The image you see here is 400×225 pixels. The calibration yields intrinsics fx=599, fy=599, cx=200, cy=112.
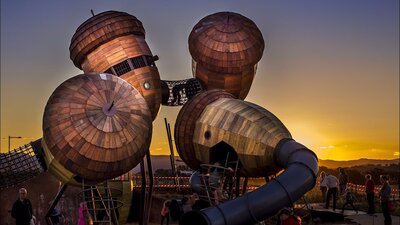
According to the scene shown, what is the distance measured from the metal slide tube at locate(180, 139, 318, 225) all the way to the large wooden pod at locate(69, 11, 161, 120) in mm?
7631

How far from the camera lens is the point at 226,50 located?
2842 cm

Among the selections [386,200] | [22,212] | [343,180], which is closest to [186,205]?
[22,212]

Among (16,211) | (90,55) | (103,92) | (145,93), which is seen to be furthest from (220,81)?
(16,211)

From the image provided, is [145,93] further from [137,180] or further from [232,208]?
[137,180]

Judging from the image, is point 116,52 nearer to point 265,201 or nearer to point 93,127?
point 93,127

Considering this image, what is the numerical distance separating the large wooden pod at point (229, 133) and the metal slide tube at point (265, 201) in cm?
197

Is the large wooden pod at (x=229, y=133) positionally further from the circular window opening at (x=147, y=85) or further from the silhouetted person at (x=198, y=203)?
the silhouetted person at (x=198, y=203)

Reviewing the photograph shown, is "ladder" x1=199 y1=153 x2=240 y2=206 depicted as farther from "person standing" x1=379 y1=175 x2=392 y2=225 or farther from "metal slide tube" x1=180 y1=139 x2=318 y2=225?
"person standing" x1=379 y1=175 x2=392 y2=225

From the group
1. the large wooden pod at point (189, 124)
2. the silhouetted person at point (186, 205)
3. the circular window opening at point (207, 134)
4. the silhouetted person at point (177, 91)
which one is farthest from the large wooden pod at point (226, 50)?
the silhouetted person at point (186, 205)

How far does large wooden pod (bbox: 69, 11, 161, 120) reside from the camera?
993 inches

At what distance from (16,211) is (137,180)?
23.8 meters

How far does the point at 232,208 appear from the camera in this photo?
19.7 metres

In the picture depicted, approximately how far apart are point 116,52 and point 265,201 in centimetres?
967

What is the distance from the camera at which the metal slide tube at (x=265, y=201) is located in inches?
762
